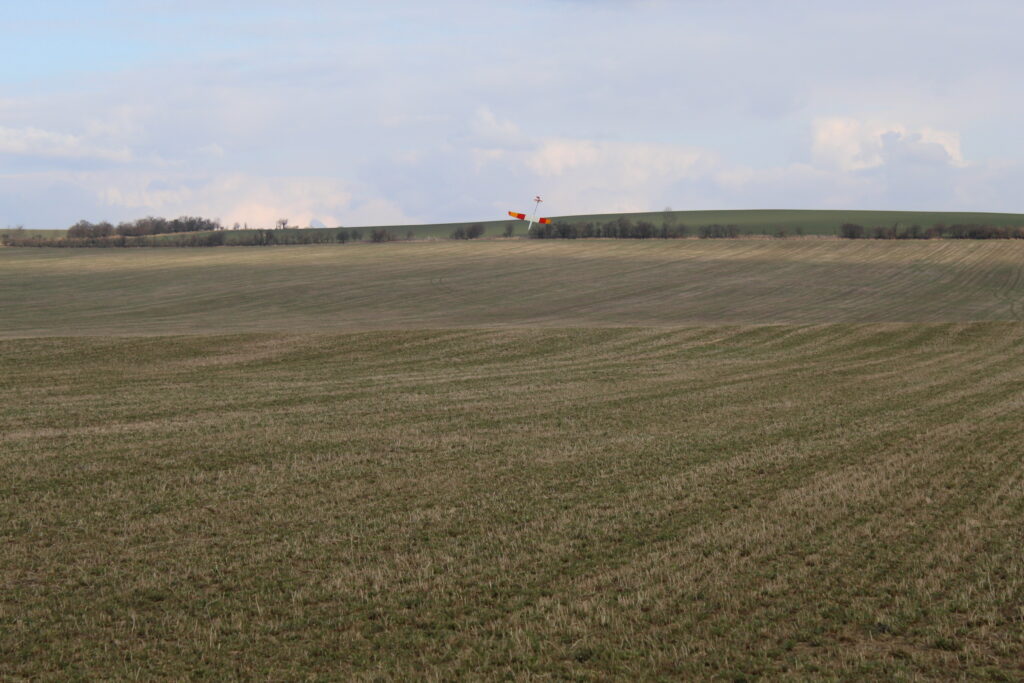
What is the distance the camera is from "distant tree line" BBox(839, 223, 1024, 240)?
7756 centimetres

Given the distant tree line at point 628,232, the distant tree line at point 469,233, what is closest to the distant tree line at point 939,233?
the distant tree line at point 628,232

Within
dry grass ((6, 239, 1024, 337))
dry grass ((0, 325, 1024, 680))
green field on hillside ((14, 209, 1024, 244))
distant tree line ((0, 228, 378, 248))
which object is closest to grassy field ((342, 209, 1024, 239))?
green field on hillside ((14, 209, 1024, 244))

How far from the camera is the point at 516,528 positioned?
33.0 feet

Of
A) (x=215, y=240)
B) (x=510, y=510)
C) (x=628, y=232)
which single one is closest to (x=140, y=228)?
(x=215, y=240)

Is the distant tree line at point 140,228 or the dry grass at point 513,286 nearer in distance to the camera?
the dry grass at point 513,286

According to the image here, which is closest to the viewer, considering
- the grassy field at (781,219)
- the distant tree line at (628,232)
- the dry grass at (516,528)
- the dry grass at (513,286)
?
the dry grass at (516,528)

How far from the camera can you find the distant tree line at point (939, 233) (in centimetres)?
7756

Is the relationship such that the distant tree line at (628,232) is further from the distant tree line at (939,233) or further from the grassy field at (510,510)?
the grassy field at (510,510)

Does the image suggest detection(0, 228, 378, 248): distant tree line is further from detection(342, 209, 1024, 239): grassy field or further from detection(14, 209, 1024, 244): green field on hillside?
detection(342, 209, 1024, 239): grassy field

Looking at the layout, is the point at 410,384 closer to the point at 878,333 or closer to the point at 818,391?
the point at 818,391

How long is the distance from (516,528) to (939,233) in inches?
3194

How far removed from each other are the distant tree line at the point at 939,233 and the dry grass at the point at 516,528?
61290mm

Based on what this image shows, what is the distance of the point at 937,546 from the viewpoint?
29.5ft

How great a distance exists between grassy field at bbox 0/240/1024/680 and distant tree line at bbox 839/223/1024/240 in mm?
52236
